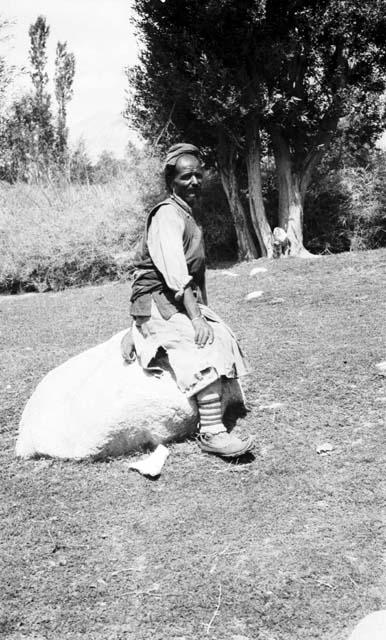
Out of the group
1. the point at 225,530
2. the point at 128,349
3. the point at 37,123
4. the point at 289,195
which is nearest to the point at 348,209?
the point at 289,195

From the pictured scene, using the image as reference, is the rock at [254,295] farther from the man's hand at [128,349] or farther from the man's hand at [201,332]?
the man's hand at [201,332]

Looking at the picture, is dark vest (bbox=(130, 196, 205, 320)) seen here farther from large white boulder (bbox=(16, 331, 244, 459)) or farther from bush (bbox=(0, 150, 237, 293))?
bush (bbox=(0, 150, 237, 293))

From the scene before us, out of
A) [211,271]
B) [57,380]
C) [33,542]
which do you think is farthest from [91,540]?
[211,271]

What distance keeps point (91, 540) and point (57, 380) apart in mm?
2009

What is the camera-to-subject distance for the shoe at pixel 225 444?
464 centimetres

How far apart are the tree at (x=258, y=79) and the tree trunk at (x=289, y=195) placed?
2cm

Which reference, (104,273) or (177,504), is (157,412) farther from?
(104,273)

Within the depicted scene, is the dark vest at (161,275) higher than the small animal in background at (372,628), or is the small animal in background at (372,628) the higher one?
the dark vest at (161,275)

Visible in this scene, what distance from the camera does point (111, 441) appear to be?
4.89 m

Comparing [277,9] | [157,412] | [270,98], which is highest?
[277,9]

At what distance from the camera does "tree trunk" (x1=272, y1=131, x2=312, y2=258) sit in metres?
14.6

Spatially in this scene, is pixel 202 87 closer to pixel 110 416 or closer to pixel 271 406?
pixel 271 406

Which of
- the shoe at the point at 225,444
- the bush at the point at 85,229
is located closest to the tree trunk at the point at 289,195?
the bush at the point at 85,229

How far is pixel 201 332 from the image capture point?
475 cm
